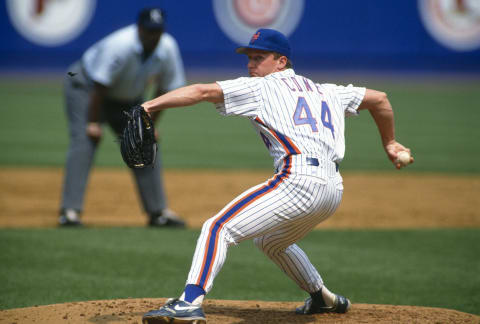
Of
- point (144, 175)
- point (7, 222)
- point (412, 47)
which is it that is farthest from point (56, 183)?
point (412, 47)

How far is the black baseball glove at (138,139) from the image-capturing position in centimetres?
327

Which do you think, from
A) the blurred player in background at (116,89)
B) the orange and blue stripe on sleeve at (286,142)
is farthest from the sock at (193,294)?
the blurred player in background at (116,89)

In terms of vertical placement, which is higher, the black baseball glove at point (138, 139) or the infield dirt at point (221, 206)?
the black baseball glove at point (138, 139)

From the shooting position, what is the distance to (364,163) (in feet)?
36.8

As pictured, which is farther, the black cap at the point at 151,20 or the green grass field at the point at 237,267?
the black cap at the point at 151,20

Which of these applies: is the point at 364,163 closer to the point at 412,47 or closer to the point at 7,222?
the point at 7,222

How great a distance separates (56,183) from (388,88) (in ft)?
48.0

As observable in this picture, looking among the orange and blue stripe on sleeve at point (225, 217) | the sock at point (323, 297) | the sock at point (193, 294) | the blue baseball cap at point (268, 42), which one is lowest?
the sock at point (323, 297)

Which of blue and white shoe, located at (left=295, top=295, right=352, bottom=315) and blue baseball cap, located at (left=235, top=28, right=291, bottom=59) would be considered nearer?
blue baseball cap, located at (left=235, top=28, right=291, bottom=59)

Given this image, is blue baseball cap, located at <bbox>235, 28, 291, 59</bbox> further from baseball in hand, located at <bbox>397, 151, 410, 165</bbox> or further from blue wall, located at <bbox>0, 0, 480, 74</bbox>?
blue wall, located at <bbox>0, 0, 480, 74</bbox>

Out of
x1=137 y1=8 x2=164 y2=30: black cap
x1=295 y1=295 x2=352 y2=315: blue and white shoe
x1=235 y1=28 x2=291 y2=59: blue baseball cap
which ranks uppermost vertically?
x1=235 y1=28 x2=291 y2=59: blue baseball cap

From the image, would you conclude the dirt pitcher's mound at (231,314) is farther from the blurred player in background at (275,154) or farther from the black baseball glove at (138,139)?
the black baseball glove at (138,139)

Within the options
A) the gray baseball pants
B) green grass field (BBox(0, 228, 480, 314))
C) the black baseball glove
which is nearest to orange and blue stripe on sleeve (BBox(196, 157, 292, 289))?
the black baseball glove

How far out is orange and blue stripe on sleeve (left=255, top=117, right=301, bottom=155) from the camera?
334cm
